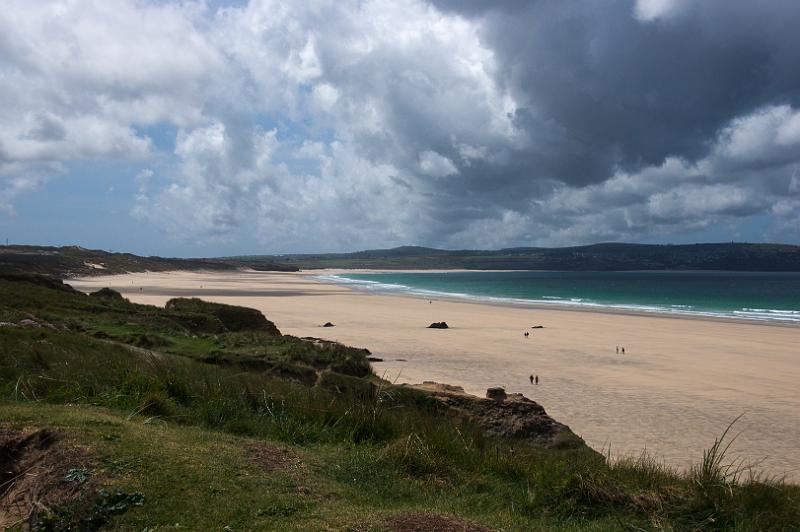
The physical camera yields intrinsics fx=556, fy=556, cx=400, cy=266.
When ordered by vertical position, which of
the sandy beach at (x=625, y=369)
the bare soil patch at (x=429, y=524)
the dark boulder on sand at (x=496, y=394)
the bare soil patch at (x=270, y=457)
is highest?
the bare soil patch at (x=270, y=457)

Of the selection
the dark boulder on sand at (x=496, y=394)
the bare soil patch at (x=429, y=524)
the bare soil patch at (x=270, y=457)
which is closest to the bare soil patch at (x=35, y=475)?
the bare soil patch at (x=270, y=457)

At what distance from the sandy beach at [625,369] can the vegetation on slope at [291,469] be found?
10.1 ft

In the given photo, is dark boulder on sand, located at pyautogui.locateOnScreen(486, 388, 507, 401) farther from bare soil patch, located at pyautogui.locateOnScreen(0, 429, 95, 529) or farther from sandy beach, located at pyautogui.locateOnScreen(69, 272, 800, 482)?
bare soil patch, located at pyautogui.locateOnScreen(0, 429, 95, 529)

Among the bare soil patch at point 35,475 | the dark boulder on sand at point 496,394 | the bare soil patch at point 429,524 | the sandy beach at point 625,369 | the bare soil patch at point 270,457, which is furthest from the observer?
the sandy beach at point 625,369

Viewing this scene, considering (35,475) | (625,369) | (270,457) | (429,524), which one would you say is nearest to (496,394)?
(270,457)

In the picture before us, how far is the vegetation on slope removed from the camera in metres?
4.20

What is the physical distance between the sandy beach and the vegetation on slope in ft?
10.1

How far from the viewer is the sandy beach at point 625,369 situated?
11781 mm

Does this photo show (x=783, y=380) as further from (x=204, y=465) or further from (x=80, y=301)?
(x=80, y=301)

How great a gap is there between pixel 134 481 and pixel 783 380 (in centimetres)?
2096

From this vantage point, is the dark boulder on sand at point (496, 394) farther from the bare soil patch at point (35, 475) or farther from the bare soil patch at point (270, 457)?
the bare soil patch at point (35, 475)

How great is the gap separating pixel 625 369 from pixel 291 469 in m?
17.7

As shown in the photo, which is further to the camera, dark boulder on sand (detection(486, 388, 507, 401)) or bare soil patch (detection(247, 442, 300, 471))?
dark boulder on sand (detection(486, 388, 507, 401))

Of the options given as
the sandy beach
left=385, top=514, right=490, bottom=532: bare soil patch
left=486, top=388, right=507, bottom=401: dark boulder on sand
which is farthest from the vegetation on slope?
the sandy beach
